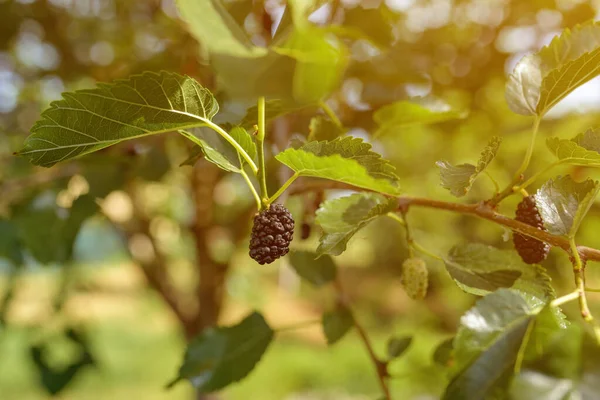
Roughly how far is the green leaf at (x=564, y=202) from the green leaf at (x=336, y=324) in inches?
13.7

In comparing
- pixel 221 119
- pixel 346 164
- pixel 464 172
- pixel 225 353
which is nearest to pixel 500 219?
pixel 464 172

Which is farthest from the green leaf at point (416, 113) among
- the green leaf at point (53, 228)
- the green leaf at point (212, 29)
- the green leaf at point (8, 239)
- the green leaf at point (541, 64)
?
the green leaf at point (8, 239)

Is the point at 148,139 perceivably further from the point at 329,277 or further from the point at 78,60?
the point at 78,60

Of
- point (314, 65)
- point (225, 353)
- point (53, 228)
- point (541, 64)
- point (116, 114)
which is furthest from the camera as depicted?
point (53, 228)

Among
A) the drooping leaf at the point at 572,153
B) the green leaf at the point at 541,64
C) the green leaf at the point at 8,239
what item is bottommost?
the green leaf at the point at 8,239

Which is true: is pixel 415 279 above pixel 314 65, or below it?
below

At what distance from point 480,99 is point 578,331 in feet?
3.16

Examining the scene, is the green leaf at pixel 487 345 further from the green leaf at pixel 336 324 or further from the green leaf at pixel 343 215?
the green leaf at pixel 336 324

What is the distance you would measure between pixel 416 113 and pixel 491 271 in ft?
0.67

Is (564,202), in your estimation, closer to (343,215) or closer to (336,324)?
(343,215)

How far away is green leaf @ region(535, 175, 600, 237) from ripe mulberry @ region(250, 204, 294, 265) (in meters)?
0.22

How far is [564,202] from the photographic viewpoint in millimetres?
430

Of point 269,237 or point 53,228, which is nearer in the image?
point 269,237

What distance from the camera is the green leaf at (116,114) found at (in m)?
0.39
